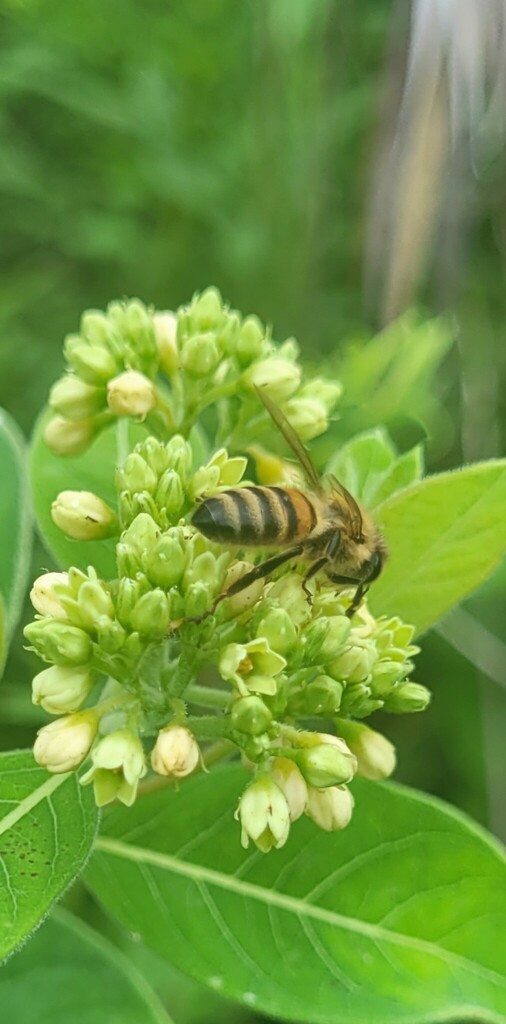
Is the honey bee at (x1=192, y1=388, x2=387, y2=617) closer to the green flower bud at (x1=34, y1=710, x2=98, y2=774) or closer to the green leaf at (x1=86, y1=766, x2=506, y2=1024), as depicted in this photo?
the green flower bud at (x1=34, y1=710, x2=98, y2=774)

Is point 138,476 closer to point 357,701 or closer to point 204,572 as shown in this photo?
point 204,572

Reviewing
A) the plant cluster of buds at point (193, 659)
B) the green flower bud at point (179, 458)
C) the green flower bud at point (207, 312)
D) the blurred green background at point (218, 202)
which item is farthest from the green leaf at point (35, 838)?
the blurred green background at point (218, 202)

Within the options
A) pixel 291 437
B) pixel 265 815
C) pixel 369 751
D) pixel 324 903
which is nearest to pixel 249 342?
pixel 291 437

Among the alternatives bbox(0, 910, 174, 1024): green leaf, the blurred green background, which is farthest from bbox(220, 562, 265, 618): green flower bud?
the blurred green background

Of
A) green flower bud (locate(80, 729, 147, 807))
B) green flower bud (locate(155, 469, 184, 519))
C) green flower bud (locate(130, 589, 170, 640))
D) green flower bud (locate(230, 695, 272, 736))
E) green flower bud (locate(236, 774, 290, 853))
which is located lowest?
green flower bud (locate(236, 774, 290, 853))

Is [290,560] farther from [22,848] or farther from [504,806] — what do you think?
[504,806]
